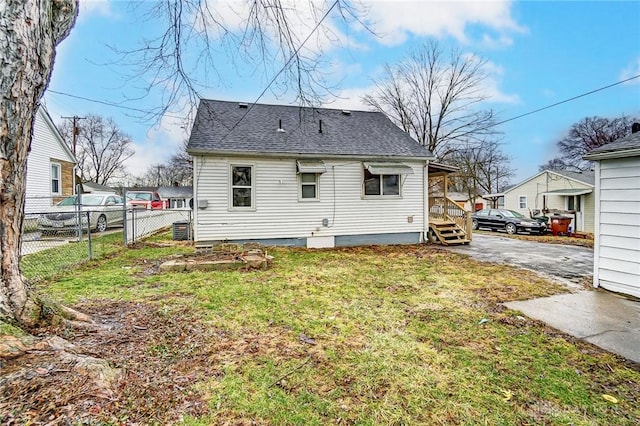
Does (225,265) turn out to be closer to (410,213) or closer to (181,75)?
(181,75)

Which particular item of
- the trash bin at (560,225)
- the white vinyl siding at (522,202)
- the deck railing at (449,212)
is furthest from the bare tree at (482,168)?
the deck railing at (449,212)

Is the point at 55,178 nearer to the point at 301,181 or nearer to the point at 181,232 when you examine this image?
the point at 181,232

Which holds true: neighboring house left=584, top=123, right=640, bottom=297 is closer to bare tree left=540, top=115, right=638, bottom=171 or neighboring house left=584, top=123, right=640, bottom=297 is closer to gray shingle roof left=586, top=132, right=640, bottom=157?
gray shingle roof left=586, top=132, right=640, bottom=157

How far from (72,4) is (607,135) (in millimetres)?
51917

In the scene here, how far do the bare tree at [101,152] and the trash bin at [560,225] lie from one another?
4279 centimetres

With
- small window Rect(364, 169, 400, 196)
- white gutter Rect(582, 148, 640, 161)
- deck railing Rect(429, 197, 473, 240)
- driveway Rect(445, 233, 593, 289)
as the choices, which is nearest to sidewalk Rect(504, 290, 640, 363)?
driveway Rect(445, 233, 593, 289)

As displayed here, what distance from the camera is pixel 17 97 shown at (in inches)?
91.4

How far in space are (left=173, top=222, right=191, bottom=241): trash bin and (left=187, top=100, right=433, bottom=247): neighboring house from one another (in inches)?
126

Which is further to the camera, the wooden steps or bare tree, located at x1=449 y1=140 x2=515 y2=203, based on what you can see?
bare tree, located at x1=449 y1=140 x2=515 y2=203

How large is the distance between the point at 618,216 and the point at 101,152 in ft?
163

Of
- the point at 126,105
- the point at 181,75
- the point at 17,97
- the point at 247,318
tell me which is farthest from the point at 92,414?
the point at 181,75

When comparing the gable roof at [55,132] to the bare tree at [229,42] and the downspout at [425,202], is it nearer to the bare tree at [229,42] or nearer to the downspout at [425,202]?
the bare tree at [229,42]

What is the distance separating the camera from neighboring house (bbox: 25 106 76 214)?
1259 cm

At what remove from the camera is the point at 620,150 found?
188 inches
